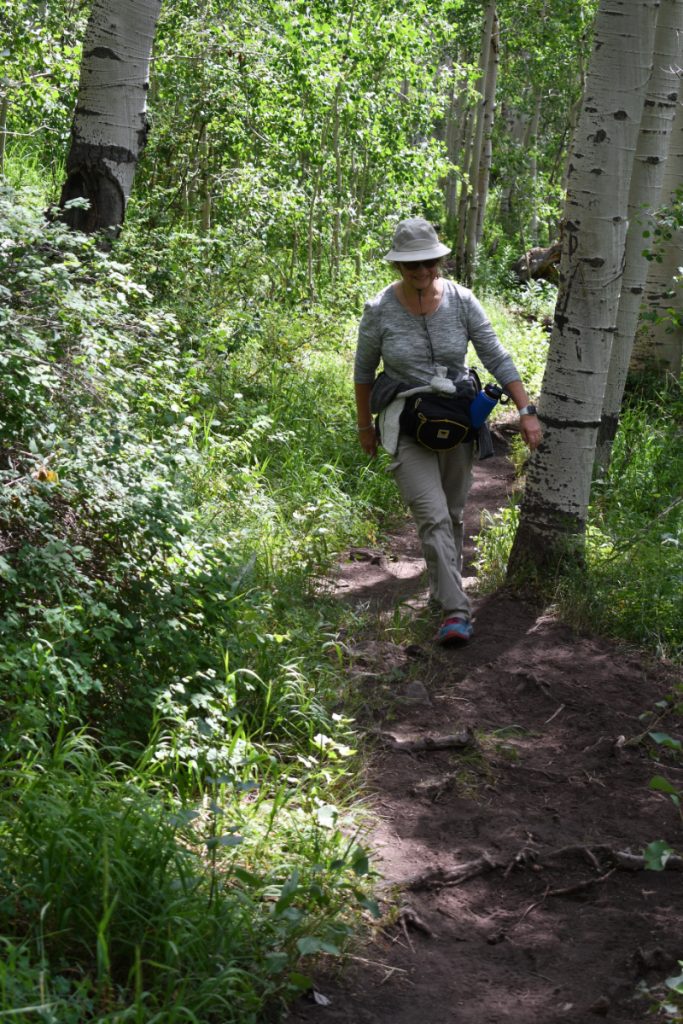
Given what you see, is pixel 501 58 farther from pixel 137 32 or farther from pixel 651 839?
pixel 651 839

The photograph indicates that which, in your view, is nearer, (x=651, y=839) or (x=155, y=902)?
(x=155, y=902)

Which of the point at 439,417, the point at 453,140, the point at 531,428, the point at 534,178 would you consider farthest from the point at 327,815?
the point at 453,140

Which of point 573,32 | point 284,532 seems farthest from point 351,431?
point 573,32

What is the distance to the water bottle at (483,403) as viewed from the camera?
5496 millimetres

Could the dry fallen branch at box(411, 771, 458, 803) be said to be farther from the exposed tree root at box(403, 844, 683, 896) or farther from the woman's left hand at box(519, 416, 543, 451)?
the woman's left hand at box(519, 416, 543, 451)

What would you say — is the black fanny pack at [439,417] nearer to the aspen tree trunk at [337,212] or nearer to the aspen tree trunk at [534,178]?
the aspen tree trunk at [337,212]

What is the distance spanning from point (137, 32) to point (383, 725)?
163 inches

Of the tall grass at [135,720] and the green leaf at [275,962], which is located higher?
the tall grass at [135,720]

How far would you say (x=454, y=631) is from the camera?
5.63 meters

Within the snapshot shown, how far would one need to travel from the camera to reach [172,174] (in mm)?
11484

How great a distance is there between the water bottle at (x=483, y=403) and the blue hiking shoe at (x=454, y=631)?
1.04 meters

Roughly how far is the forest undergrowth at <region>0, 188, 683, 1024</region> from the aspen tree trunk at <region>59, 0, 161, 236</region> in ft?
2.50

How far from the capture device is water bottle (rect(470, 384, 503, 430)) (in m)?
5.50

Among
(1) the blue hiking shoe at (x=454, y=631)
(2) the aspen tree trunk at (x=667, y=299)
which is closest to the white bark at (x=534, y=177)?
(2) the aspen tree trunk at (x=667, y=299)
